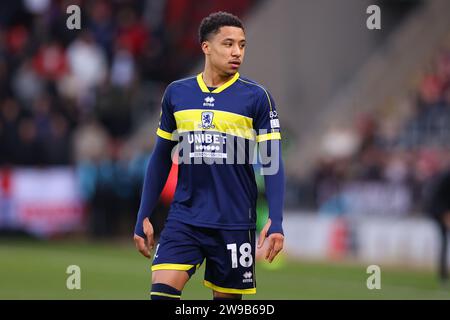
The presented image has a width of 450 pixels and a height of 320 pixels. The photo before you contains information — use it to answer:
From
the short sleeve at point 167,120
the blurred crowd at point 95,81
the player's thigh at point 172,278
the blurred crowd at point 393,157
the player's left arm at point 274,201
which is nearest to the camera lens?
the player's left arm at point 274,201

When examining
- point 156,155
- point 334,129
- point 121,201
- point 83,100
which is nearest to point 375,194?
point 334,129

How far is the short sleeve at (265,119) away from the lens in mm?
7816

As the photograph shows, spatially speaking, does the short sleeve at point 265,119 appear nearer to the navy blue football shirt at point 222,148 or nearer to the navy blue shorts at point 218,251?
the navy blue football shirt at point 222,148

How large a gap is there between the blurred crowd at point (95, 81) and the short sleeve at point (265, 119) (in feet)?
50.0

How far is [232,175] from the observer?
7867mm

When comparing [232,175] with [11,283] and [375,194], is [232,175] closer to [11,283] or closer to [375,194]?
[11,283]

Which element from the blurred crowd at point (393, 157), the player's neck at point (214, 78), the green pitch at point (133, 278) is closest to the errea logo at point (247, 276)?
the player's neck at point (214, 78)

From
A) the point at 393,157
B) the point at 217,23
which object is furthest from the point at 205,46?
the point at 393,157

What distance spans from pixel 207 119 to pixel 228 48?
1.66ft

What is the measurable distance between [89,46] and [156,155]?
655 inches

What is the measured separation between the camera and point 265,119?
308 inches

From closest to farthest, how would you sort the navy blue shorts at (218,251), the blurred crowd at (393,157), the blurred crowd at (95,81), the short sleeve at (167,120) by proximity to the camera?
the navy blue shorts at (218,251), the short sleeve at (167,120), the blurred crowd at (393,157), the blurred crowd at (95,81)

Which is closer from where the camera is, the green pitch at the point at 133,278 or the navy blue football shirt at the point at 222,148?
the navy blue football shirt at the point at 222,148

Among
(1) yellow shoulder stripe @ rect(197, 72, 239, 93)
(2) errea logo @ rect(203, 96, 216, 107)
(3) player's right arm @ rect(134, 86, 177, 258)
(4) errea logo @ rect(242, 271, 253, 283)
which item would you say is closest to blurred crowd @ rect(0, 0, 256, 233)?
(3) player's right arm @ rect(134, 86, 177, 258)
